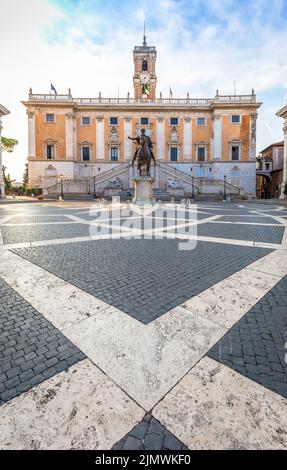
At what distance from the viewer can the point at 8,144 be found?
54.3 metres

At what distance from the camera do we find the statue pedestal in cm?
2073

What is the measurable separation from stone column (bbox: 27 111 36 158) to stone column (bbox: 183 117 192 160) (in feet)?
83.8

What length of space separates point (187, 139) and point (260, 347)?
150ft

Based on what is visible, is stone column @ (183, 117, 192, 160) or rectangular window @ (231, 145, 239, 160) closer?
rectangular window @ (231, 145, 239, 160)

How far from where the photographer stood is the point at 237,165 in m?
43.2

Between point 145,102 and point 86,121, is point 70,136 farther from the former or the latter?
point 145,102

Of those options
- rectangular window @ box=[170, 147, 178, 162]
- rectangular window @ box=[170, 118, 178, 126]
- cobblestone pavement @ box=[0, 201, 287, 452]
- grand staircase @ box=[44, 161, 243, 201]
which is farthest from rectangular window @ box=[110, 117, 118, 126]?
cobblestone pavement @ box=[0, 201, 287, 452]

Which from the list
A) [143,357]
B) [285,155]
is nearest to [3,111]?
[285,155]

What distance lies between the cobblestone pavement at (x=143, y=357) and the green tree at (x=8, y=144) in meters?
59.2

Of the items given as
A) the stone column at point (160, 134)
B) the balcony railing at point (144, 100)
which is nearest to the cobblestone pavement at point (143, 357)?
the stone column at point (160, 134)

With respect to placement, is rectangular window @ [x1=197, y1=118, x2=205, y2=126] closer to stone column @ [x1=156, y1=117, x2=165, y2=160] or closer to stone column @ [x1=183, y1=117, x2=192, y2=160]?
stone column @ [x1=183, y1=117, x2=192, y2=160]
